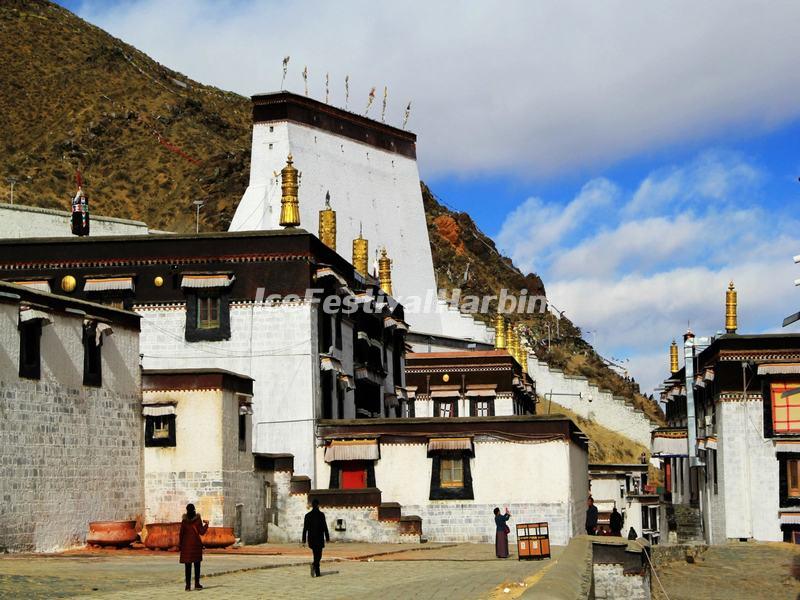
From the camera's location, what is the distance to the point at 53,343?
31.3 meters

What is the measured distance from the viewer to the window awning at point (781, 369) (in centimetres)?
4662

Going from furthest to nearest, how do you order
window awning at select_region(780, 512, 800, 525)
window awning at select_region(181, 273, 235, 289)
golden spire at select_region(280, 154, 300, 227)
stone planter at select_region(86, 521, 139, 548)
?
window awning at select_region(780, 512, 800, 525)
golden spire at select_region(280, 154, 300, 227)
window awning at select_region(181, 273, 235, 289)
stone planter at select_region(86, 521, 139, 548)

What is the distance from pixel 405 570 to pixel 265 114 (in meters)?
48.8

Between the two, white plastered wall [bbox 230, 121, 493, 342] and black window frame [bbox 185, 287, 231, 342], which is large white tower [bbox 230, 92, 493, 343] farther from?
black window frame [bbox 185, 287, 231, 342]

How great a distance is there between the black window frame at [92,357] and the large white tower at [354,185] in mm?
34196

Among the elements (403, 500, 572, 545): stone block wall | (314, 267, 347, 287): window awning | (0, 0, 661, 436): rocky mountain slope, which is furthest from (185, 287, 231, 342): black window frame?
(0, 0, 661, 436): rocky mountain slope

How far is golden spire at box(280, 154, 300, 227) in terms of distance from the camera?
146 feet

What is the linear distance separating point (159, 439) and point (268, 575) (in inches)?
448

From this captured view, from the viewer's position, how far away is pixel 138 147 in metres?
107

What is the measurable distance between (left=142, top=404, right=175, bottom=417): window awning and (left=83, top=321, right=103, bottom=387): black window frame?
2.09 m

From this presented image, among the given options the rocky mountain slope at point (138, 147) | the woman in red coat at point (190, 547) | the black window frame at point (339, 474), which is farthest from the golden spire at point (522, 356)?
the woman in red coat at point (190, 547)

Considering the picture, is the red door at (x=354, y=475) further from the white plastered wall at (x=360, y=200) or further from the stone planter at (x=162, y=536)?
the white plastered wall at (x=360, y=200)

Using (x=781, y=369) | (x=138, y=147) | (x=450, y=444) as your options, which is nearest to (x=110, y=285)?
(x=450, y=444)

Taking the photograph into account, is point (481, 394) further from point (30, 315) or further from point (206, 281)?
point (30, 315)
